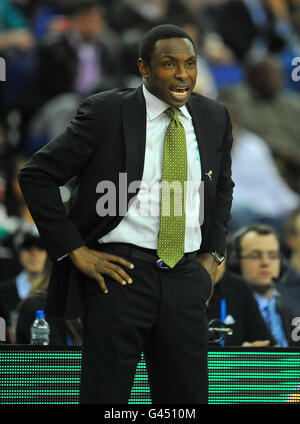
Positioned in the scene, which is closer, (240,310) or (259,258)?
(240,310)

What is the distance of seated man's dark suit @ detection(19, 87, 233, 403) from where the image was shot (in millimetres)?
3102

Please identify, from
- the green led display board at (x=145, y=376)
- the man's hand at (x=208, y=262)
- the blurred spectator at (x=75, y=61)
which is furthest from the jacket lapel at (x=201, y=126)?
the blurred spectator at (x=75, y=61)

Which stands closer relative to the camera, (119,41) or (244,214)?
(244,214)

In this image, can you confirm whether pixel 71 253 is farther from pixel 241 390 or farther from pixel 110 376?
pixel 241 390

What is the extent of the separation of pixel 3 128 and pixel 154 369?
16.5 ft

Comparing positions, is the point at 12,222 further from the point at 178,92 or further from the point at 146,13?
the point at 178,92

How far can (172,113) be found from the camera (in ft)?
10.7

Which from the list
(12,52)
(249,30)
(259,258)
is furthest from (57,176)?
(249,30)

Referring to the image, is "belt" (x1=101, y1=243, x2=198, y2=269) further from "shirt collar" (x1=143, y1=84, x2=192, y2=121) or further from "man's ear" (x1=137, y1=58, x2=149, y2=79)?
"man's ear" (x1=137, y1=58, x2=149, y2=79)

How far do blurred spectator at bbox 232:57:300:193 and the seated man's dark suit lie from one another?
4.87 metres

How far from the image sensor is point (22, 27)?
877 cm

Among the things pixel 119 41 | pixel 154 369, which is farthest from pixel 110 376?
pixel 119 41

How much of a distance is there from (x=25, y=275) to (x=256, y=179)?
2.71m

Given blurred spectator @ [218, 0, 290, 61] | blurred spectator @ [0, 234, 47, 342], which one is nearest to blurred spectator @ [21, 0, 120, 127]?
blurred spectator @ [218, 0, 290, 61]
